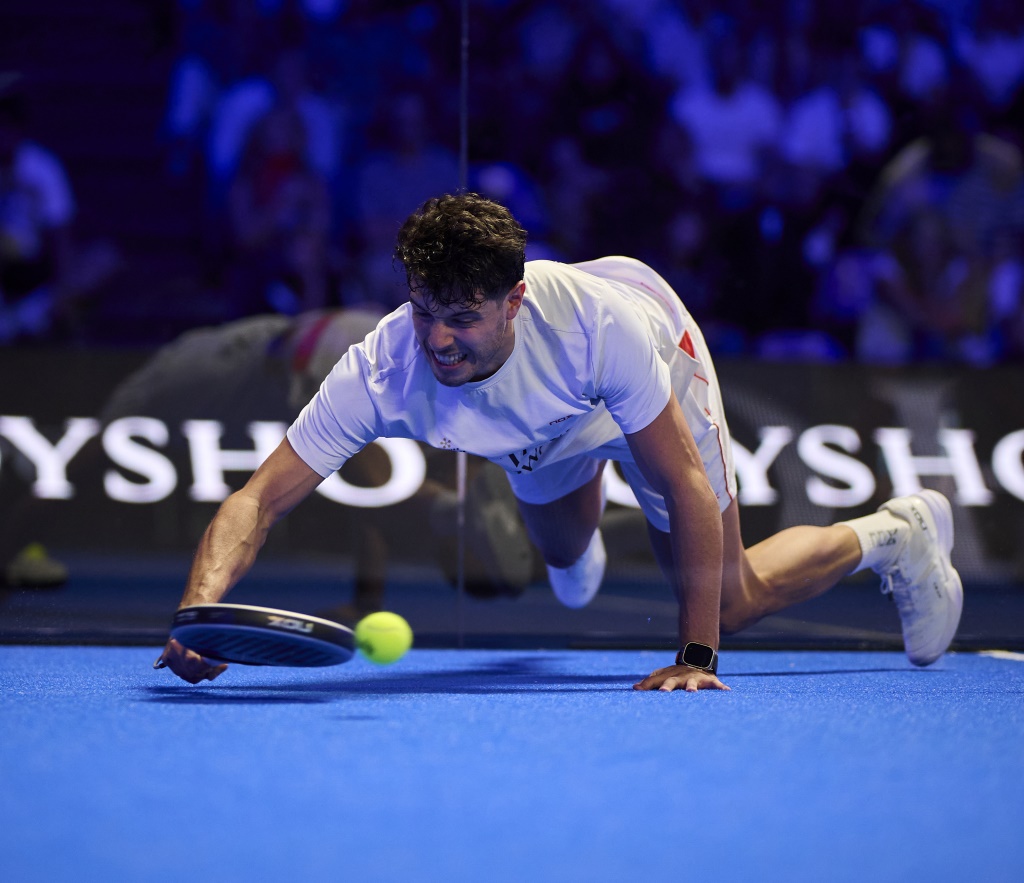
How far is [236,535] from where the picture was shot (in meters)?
2.86

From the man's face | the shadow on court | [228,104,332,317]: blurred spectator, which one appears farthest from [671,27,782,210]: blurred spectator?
the man's face

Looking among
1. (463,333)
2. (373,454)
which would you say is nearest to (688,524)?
(463,333)

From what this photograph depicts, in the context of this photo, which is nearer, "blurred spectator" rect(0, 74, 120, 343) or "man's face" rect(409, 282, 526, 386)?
"man's face" rect(409, 282, 526, 386)

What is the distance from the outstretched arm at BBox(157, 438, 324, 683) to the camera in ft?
9.16

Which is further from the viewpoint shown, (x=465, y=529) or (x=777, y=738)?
(x=465, y=529)

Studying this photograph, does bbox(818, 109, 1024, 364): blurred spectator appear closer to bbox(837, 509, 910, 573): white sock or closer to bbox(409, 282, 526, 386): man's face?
bbox(837, 509, 910, 573): white sock

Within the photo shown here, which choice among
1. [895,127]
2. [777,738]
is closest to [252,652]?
[777,738]

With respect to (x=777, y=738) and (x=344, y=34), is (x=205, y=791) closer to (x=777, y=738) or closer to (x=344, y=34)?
(x=777, y=738)

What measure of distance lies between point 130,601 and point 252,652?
6.13 feet

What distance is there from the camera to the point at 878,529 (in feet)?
12.4

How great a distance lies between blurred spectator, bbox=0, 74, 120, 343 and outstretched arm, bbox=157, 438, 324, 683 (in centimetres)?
233

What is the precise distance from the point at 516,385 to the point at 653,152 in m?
2.71

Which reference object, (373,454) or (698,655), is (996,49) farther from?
(698,655)

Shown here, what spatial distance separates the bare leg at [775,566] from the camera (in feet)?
11.7
